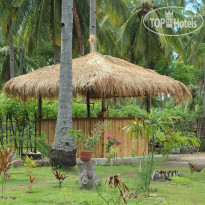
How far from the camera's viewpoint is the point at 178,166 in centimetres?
1011

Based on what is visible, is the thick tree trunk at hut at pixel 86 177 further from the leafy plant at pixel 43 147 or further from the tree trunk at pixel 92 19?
the tree trunk at pixel 92 19

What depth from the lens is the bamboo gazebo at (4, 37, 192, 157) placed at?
9.91m

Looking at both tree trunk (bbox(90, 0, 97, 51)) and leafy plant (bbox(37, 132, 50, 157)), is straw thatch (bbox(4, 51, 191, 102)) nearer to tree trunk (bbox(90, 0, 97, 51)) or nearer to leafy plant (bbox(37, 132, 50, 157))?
leafy plant (bbox(37, 132, 50, 157))

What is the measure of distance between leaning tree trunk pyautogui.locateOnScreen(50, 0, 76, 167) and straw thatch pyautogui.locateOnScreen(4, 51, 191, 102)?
1.02 meters

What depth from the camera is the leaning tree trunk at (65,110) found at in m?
8.66

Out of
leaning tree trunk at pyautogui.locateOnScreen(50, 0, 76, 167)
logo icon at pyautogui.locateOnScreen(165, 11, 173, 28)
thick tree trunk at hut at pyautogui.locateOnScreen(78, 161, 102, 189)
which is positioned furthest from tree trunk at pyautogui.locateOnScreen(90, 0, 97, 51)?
thick tree trunk at hut at pyautogui.locateOnScreen(78, 161, 102, 189)

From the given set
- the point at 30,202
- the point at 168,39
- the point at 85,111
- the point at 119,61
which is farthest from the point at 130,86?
the point at 168,39

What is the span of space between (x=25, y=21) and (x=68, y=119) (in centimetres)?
851

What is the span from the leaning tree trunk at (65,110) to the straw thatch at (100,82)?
1015 millimetres

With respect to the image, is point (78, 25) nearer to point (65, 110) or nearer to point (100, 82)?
point (100, 82)

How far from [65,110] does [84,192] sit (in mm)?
A: 3075
